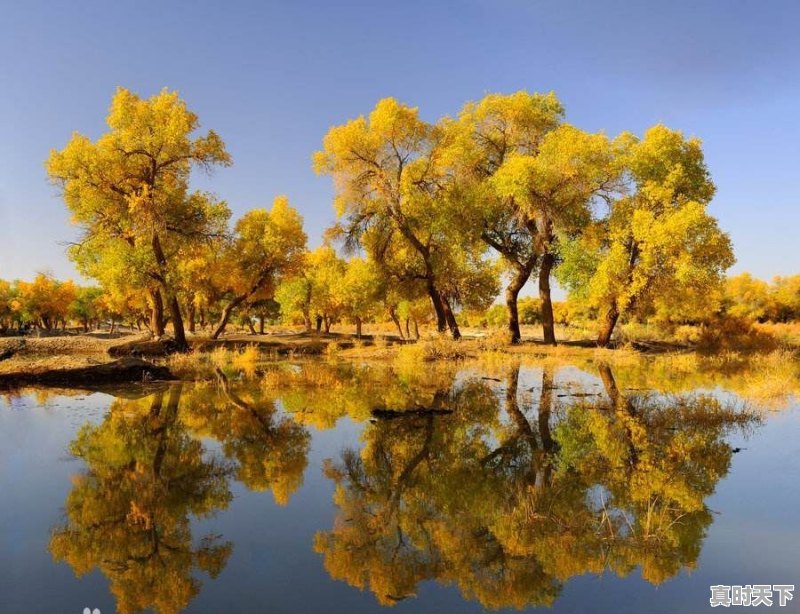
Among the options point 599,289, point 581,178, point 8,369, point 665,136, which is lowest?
point 8,369

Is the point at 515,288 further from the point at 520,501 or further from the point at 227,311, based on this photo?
the point at 520,501

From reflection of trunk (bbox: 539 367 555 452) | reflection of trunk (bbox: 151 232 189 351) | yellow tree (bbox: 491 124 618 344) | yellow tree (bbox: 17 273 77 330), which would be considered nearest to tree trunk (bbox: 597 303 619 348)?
yellow tree (bbox: 491 124 618 344)

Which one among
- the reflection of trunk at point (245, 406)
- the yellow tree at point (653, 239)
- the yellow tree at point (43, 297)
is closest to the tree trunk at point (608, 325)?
the yellow tree at point (653, 239)

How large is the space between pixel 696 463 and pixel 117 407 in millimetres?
11401

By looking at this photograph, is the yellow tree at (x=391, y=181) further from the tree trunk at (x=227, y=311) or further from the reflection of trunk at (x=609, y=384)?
the reflection of trunk at (x=609, y=384)

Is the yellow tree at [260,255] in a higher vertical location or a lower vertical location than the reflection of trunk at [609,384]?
higher

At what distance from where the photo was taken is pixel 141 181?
26422 millimetres

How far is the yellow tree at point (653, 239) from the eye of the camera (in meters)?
25.3

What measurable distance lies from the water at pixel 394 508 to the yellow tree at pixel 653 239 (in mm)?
15392

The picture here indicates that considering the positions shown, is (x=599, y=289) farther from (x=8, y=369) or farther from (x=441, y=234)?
(x=8, y=369)

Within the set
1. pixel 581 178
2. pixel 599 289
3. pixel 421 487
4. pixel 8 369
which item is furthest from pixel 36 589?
pixel 581 178

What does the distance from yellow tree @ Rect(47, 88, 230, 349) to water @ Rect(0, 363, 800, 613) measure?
612 inches

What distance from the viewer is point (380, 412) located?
11.2m

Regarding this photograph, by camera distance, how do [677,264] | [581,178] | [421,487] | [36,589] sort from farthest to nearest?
[581,178] < [677,264] < [421,487] < [36,589]
